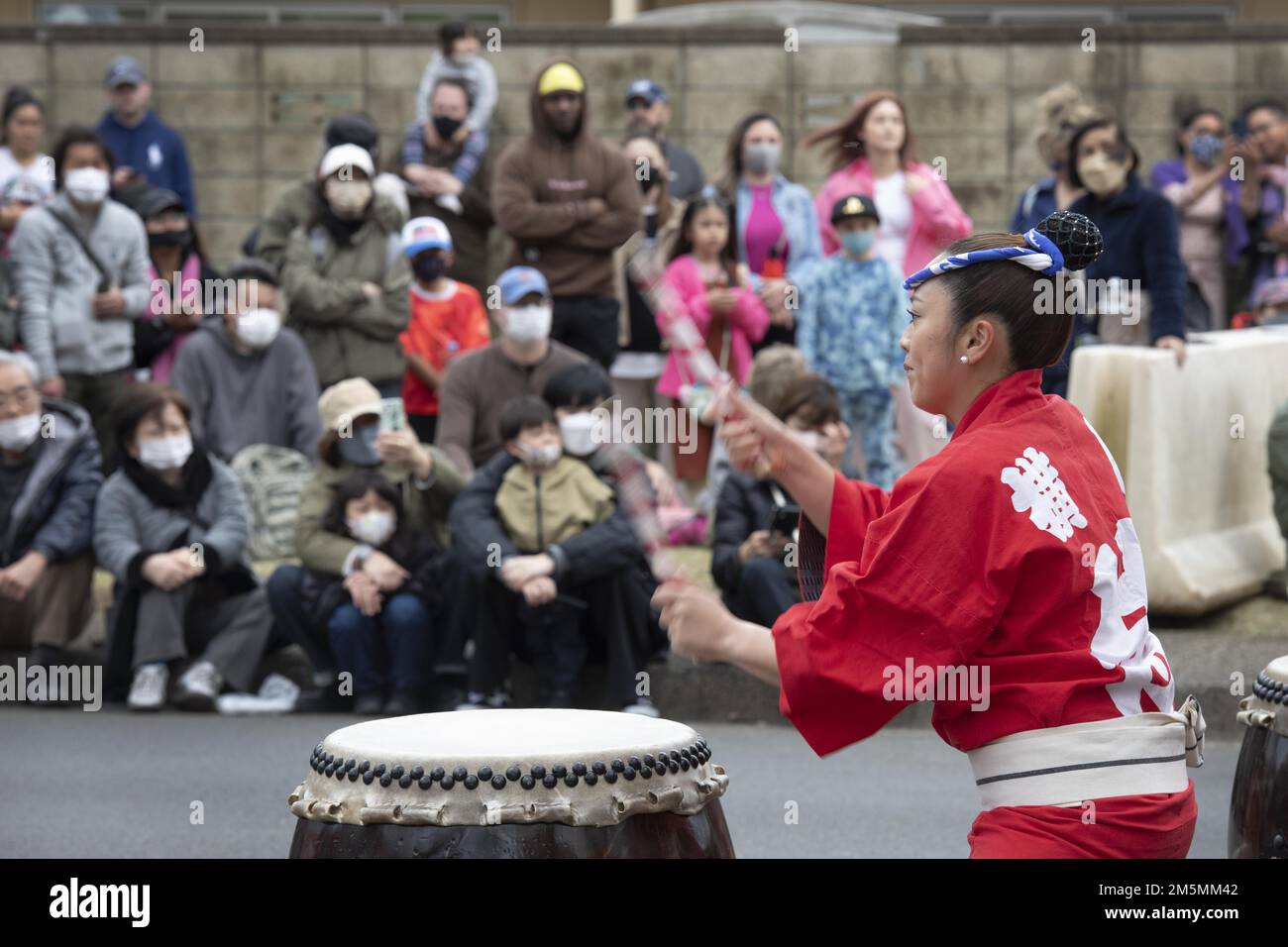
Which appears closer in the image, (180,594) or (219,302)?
(180,594)

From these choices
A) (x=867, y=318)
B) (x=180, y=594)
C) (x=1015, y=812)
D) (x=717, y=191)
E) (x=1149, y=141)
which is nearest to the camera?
(x=1015, y=812)

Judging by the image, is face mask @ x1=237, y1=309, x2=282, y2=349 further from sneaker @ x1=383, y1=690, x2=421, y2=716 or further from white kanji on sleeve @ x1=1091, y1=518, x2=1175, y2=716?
white kanji on sleeve @ x1=1091, y1=518, x2=1175, y2=716

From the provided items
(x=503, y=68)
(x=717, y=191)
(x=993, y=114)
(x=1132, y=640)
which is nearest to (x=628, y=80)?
(x=503, y=68)

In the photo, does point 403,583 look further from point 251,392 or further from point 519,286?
point 251,392

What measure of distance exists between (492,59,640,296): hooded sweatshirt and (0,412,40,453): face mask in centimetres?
247

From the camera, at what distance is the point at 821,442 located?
7.19 m

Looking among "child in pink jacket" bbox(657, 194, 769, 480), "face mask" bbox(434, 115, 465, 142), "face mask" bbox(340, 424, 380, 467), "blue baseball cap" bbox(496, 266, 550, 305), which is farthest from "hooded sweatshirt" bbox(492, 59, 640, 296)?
"face mask" bbox(340, 424, 380, 467)

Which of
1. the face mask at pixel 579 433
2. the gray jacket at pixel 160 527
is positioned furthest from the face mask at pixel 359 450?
the face mask at pixel 579 433

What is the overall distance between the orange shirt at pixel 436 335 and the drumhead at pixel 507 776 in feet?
20.0

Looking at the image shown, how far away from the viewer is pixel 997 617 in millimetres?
2902

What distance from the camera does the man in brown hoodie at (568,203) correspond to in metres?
9.27

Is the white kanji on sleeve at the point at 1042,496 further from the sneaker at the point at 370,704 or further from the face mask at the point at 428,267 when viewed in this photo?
the face mask at the point at 428,267

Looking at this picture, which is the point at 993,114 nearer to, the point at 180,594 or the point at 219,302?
the point at 219,302
